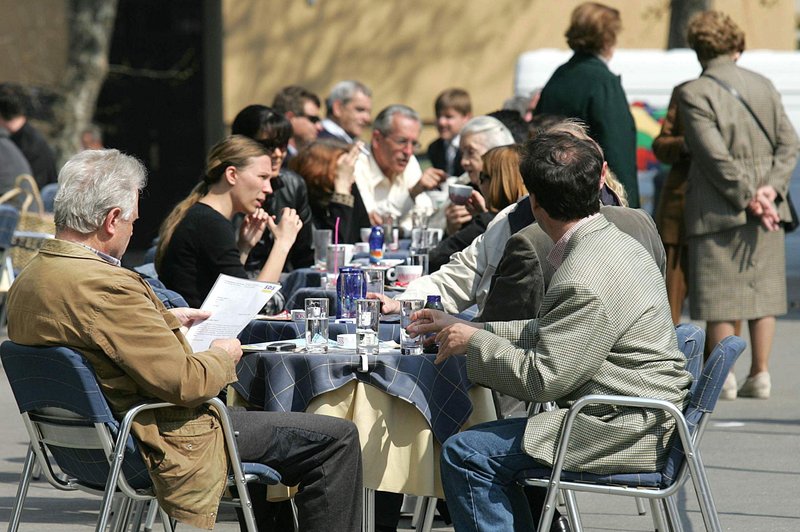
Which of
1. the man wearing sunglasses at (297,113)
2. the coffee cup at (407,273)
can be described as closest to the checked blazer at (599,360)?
the coffee cup at (407,273)

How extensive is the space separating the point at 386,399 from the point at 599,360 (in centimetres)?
98

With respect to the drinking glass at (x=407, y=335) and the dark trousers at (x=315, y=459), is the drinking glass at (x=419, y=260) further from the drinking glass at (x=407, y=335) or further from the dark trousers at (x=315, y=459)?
the dark trousers at (x=315, y=459)

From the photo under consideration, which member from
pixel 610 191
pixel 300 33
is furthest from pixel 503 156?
pixel 300 33

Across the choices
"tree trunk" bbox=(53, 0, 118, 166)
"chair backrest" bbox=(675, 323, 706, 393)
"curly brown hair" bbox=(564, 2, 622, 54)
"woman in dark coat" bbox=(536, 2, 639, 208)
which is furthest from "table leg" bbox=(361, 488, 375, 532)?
"tree trunk" bbox=(53, 0, 118, 166)

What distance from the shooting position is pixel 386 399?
4.68 metres

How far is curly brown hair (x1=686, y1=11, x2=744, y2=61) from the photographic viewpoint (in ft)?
26.9

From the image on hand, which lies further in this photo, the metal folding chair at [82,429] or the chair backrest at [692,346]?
the chair backrest at [692,346]

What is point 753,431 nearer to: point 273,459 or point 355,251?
point 355,251

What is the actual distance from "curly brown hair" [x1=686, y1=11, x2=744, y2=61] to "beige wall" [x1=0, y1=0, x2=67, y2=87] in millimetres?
11304

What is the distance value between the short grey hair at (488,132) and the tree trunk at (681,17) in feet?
25.8

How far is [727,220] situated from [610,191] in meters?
2.74

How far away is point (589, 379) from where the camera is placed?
3.99 m

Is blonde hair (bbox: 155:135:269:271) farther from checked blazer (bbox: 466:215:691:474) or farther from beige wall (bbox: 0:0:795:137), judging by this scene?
beige wall (bbox: 0:0:795:137)

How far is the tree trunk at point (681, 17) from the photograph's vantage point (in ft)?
49.1
